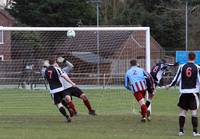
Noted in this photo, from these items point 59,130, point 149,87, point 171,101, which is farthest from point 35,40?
point 59,130

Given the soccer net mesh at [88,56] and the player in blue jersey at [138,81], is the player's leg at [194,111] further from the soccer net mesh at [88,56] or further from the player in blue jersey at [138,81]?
the soccer net mesh at [88,56]

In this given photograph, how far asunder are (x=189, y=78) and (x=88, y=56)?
11390mm

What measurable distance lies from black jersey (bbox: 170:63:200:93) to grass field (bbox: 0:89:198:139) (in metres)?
1.21

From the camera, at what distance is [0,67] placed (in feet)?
101

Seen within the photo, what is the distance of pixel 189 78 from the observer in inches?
645

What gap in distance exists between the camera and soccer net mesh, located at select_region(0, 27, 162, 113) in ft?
85.1

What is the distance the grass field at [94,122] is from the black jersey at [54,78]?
3.50ft

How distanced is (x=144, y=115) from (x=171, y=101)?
12.6 meters

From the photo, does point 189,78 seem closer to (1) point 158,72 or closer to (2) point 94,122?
(2) point 94,122

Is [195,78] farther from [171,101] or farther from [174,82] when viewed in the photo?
[171,101]

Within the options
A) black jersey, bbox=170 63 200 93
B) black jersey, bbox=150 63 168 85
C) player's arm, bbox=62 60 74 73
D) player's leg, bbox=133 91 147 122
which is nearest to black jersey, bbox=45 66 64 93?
player's arm, bbox=62 60 74 73

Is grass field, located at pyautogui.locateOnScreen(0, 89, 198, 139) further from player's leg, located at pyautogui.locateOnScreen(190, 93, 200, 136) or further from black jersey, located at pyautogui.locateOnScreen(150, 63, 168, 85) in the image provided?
black jersey, located at pyautogui.locateOnScreen(150, 63, 168, 85)

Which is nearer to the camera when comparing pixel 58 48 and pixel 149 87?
pixel 149 87

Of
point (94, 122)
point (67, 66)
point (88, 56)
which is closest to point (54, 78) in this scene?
point (94, 122)
